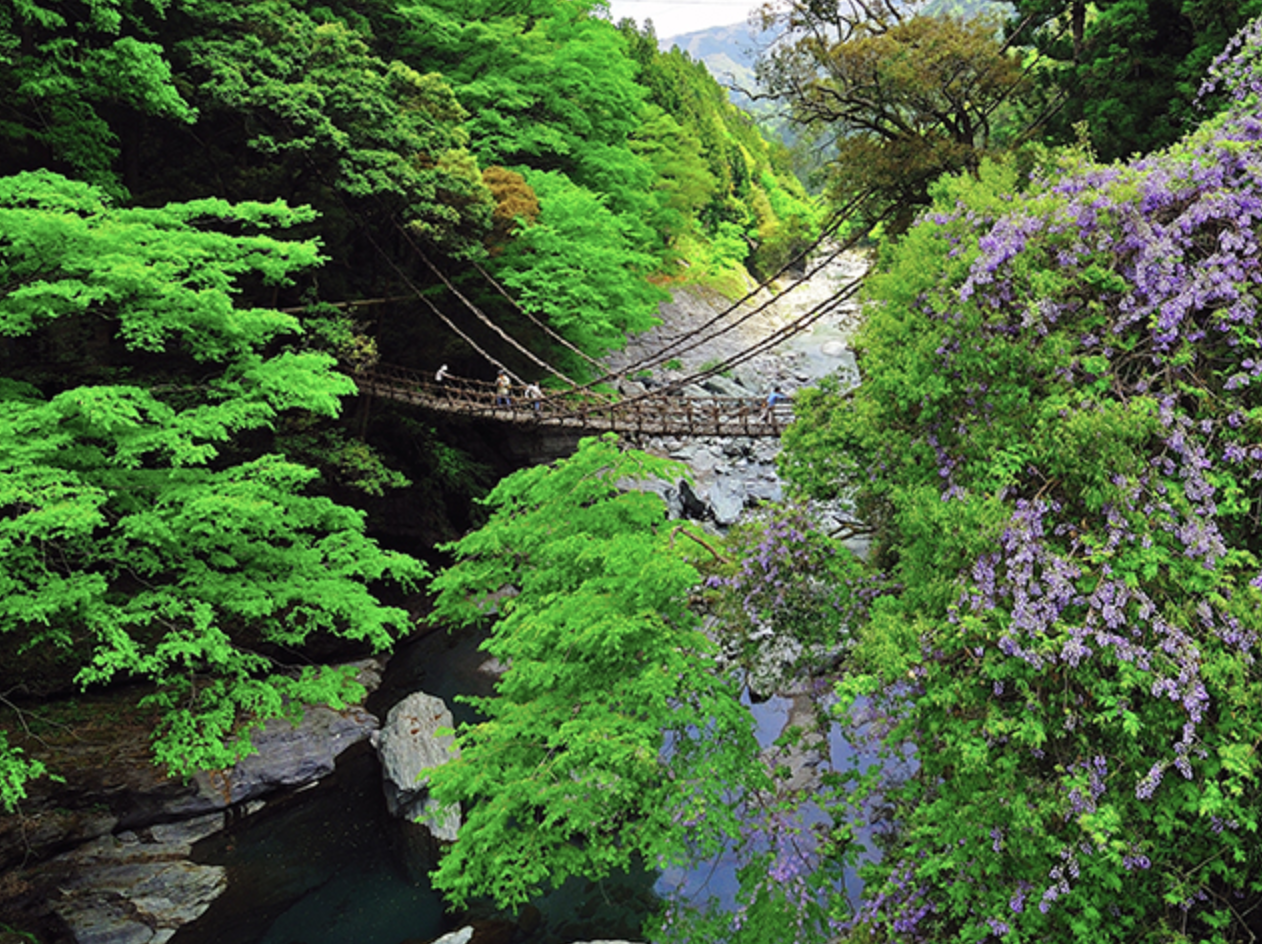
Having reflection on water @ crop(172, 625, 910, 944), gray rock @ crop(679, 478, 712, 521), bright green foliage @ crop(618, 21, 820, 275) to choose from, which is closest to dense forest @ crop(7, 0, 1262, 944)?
reflection on water @ crop(172, 625, 910, 944)

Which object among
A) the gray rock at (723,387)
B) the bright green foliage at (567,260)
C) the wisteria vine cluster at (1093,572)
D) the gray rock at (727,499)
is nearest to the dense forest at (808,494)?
the wisteria vine cluster at (1093,572)

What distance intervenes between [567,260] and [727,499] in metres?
5.21

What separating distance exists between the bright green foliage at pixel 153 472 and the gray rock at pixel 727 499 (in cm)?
717

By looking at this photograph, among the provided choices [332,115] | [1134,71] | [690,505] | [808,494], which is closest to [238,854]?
[808,494]

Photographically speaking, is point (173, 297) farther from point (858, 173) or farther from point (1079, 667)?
point (858, 173)

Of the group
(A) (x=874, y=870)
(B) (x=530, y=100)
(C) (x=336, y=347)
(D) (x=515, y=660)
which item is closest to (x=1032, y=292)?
(A) (x=874, y=870)

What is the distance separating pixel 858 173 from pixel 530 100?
7018 mm

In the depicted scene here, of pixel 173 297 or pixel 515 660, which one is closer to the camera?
pixel 515 660

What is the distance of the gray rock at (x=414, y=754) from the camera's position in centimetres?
641

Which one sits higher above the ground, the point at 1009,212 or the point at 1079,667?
the point at 1009,212

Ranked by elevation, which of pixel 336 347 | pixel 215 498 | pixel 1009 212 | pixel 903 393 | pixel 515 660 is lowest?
pixel 515 660

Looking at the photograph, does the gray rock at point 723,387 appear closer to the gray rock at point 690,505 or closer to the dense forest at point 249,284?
the dense forest at point 249,284

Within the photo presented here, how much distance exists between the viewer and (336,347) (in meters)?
8.61

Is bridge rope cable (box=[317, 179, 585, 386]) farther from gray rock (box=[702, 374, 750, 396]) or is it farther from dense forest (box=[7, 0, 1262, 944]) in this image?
gray rock (box=[702, 374, 750, 396])
